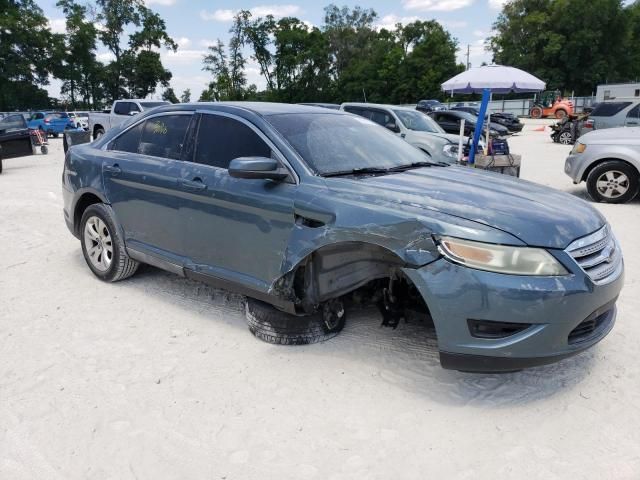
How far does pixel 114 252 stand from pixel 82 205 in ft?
2.39

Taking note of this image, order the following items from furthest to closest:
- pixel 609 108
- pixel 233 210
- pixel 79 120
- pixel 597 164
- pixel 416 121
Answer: pixel 79 120 → pixel 609 108 → pixel 416 121 → pixel 597 164 → pixel 233 210

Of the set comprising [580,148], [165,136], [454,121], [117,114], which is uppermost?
[117,114]

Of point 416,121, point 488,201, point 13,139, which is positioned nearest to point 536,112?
point 416,121

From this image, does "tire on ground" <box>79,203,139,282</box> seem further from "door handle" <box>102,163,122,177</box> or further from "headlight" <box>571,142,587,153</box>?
"headlight" <box>571,142,587,153</box>

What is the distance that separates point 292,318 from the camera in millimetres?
3520

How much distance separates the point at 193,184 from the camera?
12.2 ft

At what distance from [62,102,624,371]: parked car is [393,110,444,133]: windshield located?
7605mm

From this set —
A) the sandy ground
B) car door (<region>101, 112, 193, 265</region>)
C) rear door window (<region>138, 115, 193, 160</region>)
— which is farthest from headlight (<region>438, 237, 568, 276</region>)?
rear door window (<region>138, 115, 193, 160</region>)

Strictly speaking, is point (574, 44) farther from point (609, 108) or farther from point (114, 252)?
point (114, 252)

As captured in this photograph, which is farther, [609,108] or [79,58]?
[79,58]

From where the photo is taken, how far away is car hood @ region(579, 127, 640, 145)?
7875 mm

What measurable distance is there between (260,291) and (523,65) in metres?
59.2

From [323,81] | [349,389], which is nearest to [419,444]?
[349,389]

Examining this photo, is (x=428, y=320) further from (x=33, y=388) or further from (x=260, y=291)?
(x=33, y=388)
